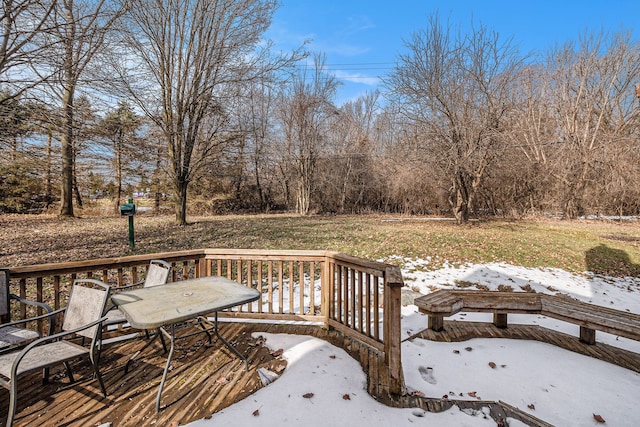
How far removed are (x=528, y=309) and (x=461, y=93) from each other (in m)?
10.7

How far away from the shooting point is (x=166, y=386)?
2.26 m

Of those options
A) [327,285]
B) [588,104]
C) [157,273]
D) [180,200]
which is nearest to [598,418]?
[327,285]

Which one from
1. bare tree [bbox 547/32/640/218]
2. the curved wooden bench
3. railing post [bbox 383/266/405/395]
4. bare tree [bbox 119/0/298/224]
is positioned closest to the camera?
railing post [bbox 383/266/405/395]

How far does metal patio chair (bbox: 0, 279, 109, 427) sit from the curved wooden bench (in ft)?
9.68

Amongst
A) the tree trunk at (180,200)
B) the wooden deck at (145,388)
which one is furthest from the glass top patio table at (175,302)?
the tree trunk at (180,200)

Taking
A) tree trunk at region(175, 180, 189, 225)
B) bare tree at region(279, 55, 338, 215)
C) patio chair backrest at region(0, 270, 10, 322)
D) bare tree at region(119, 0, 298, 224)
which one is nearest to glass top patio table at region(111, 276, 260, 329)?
patio chair backrest at region(0, 270, 10, 322)

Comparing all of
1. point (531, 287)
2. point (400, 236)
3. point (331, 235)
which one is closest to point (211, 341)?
point (531, 287)

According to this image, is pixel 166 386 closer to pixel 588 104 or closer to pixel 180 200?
pixel 180 200

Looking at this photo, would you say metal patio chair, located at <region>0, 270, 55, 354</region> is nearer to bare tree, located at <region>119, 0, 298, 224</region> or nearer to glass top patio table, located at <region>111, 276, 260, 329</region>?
glass top patio table, located at <region>111, 276, 260, 329</region>

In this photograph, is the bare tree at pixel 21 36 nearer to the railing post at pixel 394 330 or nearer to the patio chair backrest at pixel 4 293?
the patio chair backrest at pixel 4 293

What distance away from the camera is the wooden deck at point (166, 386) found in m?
1.93

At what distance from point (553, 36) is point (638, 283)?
47.0 ft

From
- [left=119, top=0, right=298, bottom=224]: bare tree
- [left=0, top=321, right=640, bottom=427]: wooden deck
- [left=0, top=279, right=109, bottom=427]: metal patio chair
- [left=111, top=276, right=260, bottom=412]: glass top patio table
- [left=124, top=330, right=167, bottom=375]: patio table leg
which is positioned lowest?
[left=0, top=321, right=640, bottom=427]: wooden deck

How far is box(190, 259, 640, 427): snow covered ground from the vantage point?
1.98m
